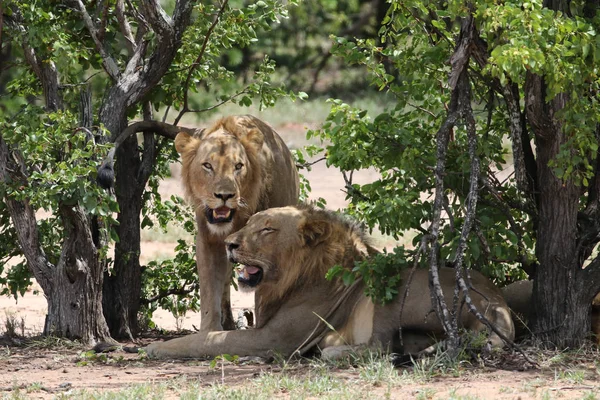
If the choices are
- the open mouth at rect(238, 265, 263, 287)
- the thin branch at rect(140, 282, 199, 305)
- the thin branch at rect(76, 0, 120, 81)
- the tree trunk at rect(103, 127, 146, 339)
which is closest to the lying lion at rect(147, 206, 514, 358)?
the open mouth at rect(238, 265, 263, 287)

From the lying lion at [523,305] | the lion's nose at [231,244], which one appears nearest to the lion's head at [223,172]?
the lion's nose at [231,244]

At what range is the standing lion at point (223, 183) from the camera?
7.39 metres

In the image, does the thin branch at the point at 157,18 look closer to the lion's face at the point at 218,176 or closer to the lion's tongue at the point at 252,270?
the lion's face at the point at 218,176

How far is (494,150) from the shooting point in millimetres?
6809

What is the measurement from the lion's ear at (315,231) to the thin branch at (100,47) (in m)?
2.01

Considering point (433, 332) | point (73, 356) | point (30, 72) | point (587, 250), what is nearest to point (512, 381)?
point (433, 332)

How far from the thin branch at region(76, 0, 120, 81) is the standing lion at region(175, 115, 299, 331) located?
2.44ft

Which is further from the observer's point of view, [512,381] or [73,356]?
[73,356]

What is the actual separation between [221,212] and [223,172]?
280mm

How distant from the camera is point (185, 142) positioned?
7676 mm

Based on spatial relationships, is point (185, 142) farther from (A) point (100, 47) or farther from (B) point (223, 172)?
(A) point (100, 47)

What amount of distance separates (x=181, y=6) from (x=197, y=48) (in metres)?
0.47

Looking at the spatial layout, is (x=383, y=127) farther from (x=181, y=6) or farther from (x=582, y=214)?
(x=181, y=6)

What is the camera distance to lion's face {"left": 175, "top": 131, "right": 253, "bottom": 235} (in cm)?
733
